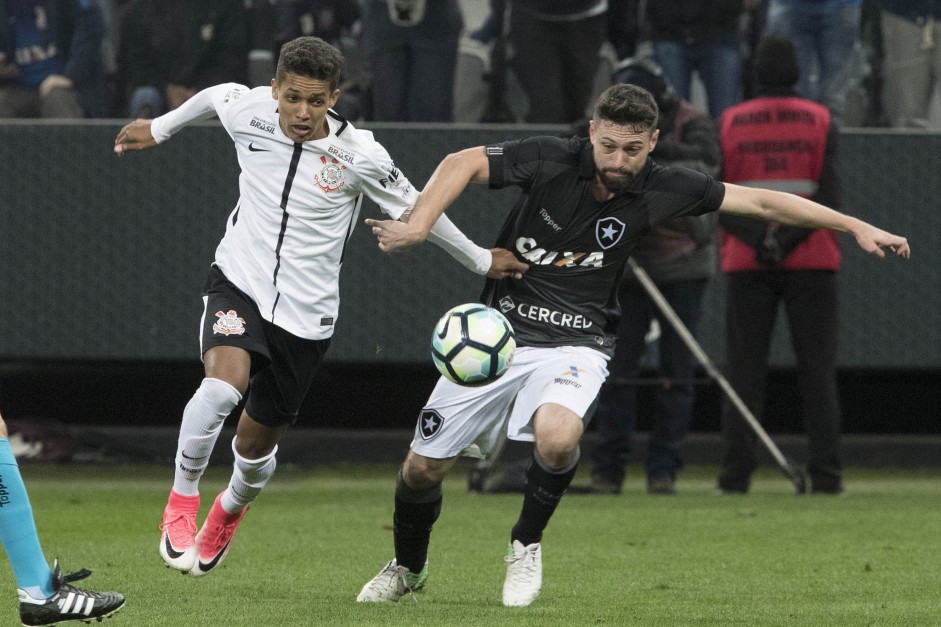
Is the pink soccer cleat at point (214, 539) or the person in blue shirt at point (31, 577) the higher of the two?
the person in blue shirt at point (31, 577)

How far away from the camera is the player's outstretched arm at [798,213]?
19.9 ft

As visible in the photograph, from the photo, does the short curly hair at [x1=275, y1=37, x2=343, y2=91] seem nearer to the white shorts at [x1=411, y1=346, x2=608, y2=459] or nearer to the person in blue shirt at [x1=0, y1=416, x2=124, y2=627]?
the white shorts at [x1=411, y1=346, x2=608, y2=459]

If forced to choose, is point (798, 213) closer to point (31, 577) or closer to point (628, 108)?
point (628, 108)

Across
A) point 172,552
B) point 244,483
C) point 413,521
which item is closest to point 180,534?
point 172,552

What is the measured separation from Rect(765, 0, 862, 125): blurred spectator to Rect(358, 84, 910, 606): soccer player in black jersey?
196 inches

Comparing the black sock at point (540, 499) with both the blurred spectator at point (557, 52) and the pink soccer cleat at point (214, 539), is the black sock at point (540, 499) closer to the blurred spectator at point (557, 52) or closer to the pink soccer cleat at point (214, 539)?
the pink soccer cleat at point (214, 539)

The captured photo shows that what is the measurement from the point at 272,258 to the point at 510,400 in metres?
1.18

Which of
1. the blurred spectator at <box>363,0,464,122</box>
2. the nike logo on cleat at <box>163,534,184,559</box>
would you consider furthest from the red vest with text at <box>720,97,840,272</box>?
the nike logo on cleat at <box>163,534,184,559</box>

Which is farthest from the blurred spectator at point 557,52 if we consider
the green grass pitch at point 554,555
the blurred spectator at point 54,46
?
the blurred spectator at point 54,46

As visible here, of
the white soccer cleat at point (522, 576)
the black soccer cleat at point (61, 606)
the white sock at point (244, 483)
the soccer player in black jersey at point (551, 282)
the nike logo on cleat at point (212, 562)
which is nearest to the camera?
the black soccer cleat at point (61, 606)

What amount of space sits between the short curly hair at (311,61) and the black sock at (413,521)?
1677 mm

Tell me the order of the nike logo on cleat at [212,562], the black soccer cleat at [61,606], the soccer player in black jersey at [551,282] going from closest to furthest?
1. the black soccer cleat at [61,606]
2. the soccer player in black jersey at [551,282]
3. the nike logo on cleat at [212,562]

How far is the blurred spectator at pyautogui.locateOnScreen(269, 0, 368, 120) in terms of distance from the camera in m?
11.2

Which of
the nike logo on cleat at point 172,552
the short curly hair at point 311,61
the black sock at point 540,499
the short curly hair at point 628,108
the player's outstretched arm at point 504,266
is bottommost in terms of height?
the nike logo on cleat at point 172,552
